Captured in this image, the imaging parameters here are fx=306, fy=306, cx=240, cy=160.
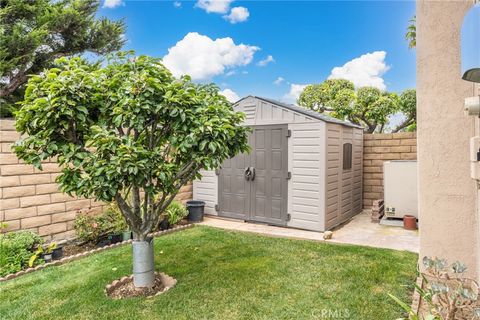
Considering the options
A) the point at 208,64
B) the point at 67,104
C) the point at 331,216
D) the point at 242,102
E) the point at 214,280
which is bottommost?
the point at 214,280

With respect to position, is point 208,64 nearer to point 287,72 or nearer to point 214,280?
point 287,72

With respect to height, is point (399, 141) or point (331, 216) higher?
point (399, 141)

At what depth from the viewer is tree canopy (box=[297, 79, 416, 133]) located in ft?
42.3

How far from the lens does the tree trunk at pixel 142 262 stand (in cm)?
298

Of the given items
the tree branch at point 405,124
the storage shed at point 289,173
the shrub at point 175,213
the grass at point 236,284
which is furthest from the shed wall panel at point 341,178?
the tree branch at point 405,124

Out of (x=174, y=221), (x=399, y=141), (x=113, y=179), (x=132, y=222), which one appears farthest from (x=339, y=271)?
(x=399, y=141)

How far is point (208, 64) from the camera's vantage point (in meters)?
12.6

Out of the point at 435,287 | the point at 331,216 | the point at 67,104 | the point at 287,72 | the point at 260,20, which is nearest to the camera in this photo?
the point at 435,287

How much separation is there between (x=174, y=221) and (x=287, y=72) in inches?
413

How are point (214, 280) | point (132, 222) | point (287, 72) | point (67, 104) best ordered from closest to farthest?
point (67, 104)
point (132, 222)
point (214, 280)
point (287, 72)

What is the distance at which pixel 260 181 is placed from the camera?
580cm

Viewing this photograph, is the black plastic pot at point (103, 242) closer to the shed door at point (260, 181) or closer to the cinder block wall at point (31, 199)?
the cinder block wall at point (31, 199)

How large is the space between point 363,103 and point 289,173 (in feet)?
31.8

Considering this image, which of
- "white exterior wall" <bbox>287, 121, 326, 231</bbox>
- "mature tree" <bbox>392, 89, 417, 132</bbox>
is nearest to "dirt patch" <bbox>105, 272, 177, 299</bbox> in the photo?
"white exterior wall" <bbox>287, 121, 326, 231</bbox>
